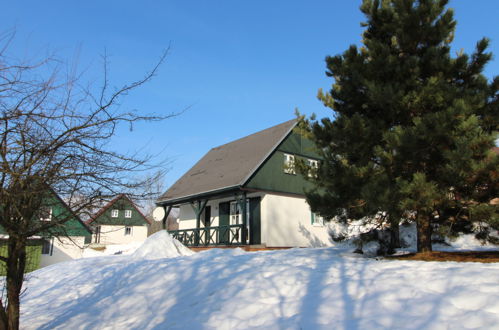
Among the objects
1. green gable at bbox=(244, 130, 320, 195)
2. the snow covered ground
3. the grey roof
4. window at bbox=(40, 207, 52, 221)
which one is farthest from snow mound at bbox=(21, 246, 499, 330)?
green gable at bbox=(244, 130, 320, 195)

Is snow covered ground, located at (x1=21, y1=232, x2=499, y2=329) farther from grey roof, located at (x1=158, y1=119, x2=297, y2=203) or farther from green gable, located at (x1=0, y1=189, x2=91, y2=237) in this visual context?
grey roof, located at (x1=158, y1=119, x2=297, y2=203)

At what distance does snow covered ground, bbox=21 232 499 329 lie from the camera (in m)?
4.23

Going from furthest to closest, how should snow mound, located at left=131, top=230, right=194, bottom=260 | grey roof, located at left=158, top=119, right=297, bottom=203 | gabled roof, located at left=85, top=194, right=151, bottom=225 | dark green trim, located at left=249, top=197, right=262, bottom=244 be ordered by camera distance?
1. grey roof, located at left=158, top=119, right=297, bottom=203
2. dark green trim, located at left=249, top=197, right=262, bottom=244
3. snow mound, located at left=131, top=230, right=194, bottom=260
4. gabled roof, located at left=85, top=194, right=151, bottom=225

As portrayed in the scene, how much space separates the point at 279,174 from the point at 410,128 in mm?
10825

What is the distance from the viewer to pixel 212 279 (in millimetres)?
6742

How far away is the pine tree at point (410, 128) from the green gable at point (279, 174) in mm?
7590

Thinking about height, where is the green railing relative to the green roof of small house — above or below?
below

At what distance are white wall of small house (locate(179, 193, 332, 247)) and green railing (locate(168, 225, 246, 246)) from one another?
3.67 feet

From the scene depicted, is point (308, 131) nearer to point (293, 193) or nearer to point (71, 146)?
point (71, 146)

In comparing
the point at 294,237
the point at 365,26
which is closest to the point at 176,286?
the point at 365,26

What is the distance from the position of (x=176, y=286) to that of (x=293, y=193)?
11.7 metres

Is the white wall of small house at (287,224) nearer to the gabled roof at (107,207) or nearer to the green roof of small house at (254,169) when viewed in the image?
the green roof of small house at (254,169)

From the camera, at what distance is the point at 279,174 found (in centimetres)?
1764

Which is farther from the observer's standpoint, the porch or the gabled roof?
the porch
